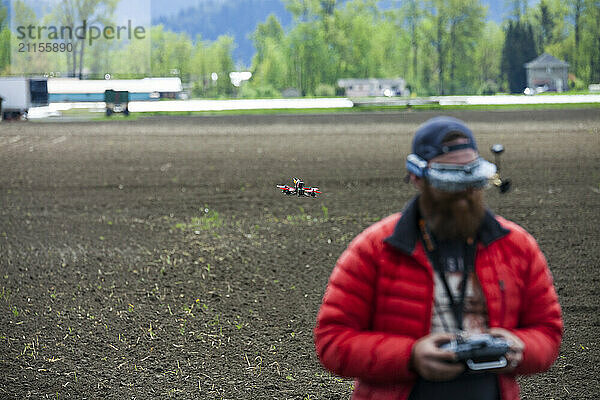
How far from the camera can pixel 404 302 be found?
7.06ft

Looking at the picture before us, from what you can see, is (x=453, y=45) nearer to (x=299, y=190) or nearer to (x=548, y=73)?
(x=548, y=73)

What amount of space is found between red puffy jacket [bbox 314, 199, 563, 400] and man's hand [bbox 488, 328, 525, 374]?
0.26 ft

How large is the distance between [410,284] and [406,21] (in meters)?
60.3

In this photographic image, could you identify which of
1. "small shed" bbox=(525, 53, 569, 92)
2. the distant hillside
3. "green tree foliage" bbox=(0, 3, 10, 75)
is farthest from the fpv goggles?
"small shed" bbox=(525, 53, 569, 92)

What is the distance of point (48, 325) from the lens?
Result: 7055 millimetres

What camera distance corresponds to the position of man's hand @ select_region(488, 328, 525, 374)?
1993mm

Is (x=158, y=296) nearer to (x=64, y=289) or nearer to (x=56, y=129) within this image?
→ (x=64, y=289)

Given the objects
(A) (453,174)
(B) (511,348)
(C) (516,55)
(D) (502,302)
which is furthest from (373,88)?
(A) (453,174)

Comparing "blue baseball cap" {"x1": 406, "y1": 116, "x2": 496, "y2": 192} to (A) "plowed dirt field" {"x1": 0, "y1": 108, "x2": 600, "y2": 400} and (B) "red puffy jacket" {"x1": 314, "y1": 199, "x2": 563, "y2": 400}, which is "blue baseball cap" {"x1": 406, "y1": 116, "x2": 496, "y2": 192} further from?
(A) "plowed dirt field" {"x1": 0, "y1": 108, "x2": 600, "y2": 400}

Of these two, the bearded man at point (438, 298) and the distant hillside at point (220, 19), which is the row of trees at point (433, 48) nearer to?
the distant hillside at point (220, 19)

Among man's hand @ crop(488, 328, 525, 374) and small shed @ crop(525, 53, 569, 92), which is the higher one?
small shed @ crop(525, 53, 569, 92)

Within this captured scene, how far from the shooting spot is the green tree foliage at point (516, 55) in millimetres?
40875

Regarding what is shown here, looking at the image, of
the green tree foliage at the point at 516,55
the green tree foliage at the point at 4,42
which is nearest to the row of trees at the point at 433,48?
the green tree foliage at the point at 516,55

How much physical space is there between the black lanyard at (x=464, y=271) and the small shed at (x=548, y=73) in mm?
36770
